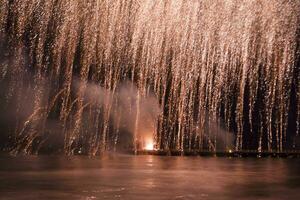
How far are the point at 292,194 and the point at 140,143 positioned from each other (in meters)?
81.2

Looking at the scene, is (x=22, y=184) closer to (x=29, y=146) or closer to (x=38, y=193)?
(x=38, y=193)

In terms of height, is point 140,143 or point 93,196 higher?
point 140,143

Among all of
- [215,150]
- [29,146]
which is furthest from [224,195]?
[29,146]

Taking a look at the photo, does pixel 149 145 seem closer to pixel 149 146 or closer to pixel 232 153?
pixel 149 146

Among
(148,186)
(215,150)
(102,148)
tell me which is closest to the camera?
(148,186)

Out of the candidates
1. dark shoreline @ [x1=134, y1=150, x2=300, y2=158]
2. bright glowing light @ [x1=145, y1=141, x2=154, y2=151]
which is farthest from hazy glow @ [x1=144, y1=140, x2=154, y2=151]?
dark shoreline @ [x1=134, y1=150, x2=300, y2=158]

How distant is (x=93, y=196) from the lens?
61.4 ft

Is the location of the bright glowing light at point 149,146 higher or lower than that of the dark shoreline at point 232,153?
higher

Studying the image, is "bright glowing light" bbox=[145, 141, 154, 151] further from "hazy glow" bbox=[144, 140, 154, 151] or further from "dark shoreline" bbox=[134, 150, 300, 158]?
"dark shoreline" bbox=[134, 150, 300, 158]

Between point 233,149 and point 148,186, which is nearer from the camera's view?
point 148,186

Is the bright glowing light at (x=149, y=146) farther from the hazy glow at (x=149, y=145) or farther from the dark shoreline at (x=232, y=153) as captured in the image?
the dark shoreline at (x=232, y=153)

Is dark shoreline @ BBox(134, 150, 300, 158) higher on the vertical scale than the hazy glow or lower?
lower

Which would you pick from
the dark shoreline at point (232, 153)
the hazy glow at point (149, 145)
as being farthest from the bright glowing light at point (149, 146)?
the dark shoreline at point (232, 153)

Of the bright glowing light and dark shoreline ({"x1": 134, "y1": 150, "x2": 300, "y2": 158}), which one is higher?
the bright glowing light
